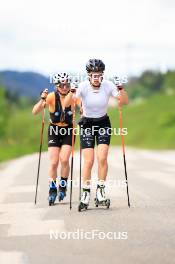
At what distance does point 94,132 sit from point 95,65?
1062 mm

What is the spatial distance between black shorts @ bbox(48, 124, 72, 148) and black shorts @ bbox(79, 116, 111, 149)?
1.07 meters

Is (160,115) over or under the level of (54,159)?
over

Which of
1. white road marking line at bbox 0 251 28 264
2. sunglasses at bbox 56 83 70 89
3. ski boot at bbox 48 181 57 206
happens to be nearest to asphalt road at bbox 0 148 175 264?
white road marking line at bbox 0 251 28 264

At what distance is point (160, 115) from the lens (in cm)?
11862

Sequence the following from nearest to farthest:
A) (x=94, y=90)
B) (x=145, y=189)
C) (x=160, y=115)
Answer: (x=94, y=90) < (x=145, y=189) < (x=160, y=115)

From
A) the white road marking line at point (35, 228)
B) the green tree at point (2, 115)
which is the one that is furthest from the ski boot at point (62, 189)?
the green tree at point (2, 115)

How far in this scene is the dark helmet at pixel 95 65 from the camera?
1166 centimetres

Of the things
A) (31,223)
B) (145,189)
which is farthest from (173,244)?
(145,189)

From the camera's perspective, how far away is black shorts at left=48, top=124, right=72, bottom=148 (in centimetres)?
1312

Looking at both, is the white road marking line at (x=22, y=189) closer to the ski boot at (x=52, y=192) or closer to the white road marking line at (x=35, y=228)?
the ski boot at (x=52, y=192)

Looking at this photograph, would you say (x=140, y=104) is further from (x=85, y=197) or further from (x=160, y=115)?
(x=85, y=197)

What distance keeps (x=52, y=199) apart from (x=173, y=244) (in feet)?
16.2

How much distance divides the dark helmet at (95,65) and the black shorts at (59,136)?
165 centimetres

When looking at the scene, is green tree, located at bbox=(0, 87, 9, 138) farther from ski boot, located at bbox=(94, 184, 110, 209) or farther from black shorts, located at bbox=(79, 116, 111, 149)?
black shorts, located at bbox=(79, 116, 111, 149)
